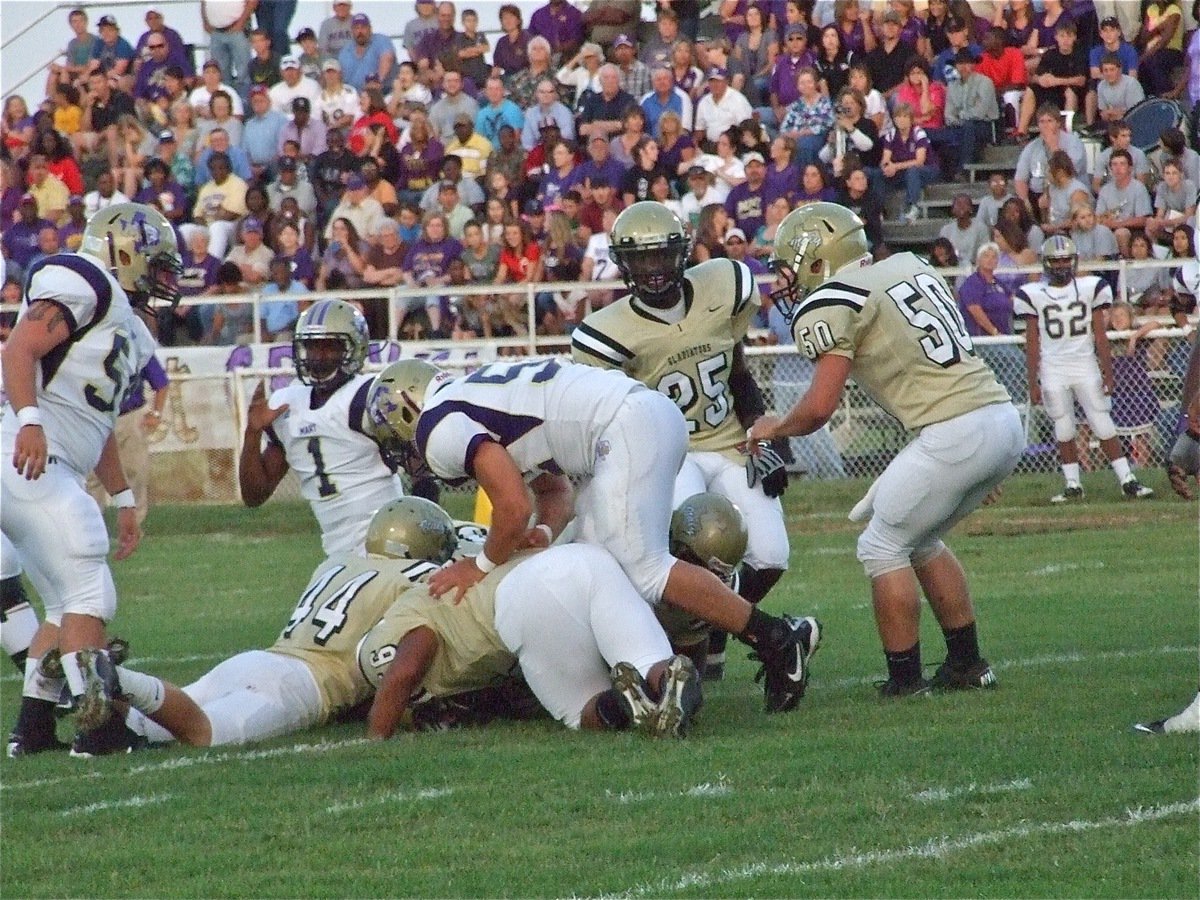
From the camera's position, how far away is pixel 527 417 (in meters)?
6.24

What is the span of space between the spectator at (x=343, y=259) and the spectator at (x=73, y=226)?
9.53 ft

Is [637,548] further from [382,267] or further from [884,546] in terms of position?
[382,267]

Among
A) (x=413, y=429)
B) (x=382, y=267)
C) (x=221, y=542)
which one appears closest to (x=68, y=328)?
(x=413, y=429)

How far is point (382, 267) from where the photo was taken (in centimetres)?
1745

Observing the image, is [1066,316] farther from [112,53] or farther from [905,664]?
[112,53]

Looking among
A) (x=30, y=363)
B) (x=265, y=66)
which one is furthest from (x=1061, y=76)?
(x=30, y=363)

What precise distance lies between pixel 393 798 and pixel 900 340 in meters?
2.50

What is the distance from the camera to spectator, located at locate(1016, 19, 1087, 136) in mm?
16914

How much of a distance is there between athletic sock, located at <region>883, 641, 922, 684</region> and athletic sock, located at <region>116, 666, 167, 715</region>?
2.54m

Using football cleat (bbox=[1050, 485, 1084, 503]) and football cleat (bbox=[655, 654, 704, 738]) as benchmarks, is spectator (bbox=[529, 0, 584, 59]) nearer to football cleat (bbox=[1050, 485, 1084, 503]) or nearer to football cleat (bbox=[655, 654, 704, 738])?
football cleat (bbox=[1050, 485, 1084, 503])

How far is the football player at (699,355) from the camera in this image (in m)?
7.29

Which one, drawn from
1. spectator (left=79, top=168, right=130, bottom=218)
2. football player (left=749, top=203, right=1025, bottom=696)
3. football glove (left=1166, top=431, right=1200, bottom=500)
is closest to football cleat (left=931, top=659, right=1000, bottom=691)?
football player (left=749, top=203, right=1025, bottom=696)

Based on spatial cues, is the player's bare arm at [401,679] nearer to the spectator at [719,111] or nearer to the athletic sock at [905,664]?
the athletic sock at [905,664]

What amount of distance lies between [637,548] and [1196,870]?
2.49 m
